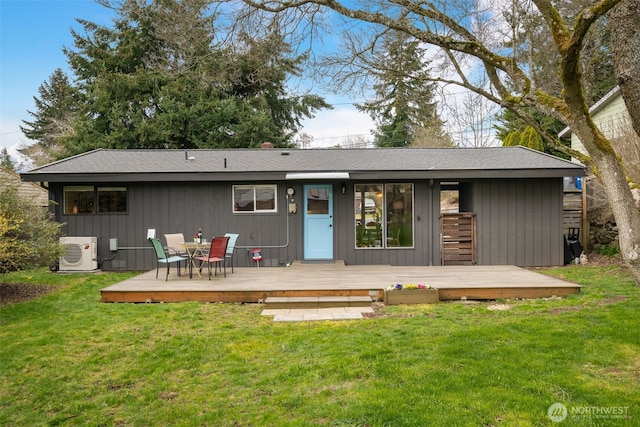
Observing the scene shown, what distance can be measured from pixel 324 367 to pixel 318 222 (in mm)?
5616

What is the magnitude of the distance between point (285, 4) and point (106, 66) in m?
16.8

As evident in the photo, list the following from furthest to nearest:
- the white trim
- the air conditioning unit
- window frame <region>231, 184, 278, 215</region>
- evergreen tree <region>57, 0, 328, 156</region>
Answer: evergreen tree <region>57, 0, 328, 156</region>
window frame <region>231, 184, 278, 215</region>
the air conditioning unit
the white trim

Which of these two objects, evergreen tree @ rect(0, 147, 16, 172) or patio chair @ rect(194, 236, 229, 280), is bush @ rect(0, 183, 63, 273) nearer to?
patio chair @ rect(194, 236, 229, 280)

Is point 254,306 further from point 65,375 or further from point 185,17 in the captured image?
point 185,17

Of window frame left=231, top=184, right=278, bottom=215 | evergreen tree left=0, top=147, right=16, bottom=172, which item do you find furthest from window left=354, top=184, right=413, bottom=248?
evergreen tree left=0, top=147, right=16, bottom=172

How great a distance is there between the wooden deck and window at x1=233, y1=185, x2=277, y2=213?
6.02ft

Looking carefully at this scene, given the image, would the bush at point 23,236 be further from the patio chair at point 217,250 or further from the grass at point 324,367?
the patio chair at point 217,250

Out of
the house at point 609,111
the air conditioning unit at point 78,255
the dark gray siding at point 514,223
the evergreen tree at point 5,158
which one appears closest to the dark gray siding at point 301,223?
the dark gray siding at point 514,223

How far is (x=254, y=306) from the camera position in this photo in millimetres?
5922

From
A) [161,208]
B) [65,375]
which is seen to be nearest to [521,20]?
[65,375]

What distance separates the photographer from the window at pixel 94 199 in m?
8.96

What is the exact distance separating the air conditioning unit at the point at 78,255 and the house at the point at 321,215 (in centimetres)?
28

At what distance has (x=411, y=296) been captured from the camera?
5816mm

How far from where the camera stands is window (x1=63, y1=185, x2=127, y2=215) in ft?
29.4
